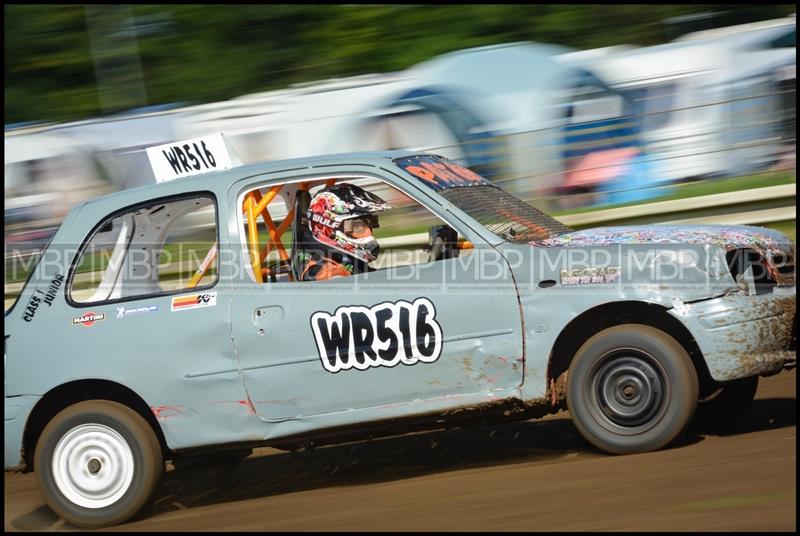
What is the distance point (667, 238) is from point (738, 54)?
249 inches

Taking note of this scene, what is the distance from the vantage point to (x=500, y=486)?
5.39m

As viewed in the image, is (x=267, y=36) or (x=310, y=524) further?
(x=267, y=36)

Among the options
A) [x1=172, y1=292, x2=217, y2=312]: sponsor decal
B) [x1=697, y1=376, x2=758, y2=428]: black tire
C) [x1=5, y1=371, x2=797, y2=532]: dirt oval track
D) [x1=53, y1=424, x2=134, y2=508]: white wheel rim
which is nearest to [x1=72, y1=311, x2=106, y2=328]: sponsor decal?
[x1=172, y1=292, x2=217, y2=312]: sponsor decal

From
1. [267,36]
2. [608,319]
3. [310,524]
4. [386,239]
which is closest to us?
[310,524]

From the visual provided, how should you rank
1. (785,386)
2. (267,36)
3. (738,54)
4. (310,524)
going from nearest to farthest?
(310,524) < (785,386) < (738,54) < (267,36)

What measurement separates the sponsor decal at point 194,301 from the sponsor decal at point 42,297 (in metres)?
0.73

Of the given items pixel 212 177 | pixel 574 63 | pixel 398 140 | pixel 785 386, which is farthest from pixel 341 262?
pixel 574 63

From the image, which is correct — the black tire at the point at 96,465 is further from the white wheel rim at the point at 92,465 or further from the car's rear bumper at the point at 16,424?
the car's rear bumper at the point at 16,424

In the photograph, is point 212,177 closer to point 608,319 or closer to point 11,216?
point 608,319

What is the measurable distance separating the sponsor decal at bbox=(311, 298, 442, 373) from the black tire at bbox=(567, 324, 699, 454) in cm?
79

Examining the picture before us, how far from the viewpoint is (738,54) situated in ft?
36.6

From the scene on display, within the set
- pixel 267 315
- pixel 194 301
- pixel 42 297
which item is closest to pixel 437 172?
pixel 267 315

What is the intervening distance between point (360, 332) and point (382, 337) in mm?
121

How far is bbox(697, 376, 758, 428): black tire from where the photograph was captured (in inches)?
240
